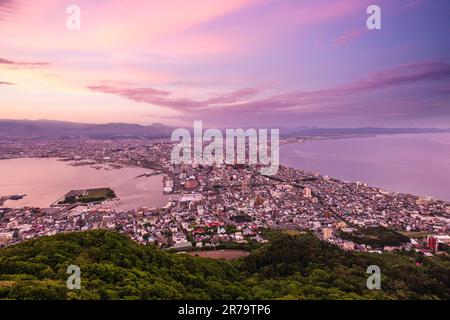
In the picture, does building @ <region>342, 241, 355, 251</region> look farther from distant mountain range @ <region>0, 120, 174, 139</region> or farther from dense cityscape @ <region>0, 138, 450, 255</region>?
distant mountain range @ <region>0, 120, 174, 139</region>

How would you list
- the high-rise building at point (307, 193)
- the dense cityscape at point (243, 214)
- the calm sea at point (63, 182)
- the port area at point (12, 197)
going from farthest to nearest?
the high-rise building at point (307, 193) < the calm sea at point (63, 182) < the port area at point (12, 197) < the dense cityscape at point (243, 214)

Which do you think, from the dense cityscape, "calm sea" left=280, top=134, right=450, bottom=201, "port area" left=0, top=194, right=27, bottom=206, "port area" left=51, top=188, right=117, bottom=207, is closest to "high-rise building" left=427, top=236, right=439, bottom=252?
the dense cityscape

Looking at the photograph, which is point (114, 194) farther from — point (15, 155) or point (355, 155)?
point (355, 155)

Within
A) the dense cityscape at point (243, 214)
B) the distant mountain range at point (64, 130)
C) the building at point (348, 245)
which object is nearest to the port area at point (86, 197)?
the dense cityscape at point (243, 214)

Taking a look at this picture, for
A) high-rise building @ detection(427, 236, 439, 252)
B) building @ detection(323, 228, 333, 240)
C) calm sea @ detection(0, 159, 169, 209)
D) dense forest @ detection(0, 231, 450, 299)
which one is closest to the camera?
dense forest @ detection(0, 231, 450, 299)

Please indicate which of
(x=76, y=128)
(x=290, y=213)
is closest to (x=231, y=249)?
(x=290, y=213)

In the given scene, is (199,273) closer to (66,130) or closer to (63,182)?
(63,182)

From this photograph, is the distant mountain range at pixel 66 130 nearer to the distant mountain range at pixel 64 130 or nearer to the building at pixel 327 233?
the distant mountain range at pixel 64 130
